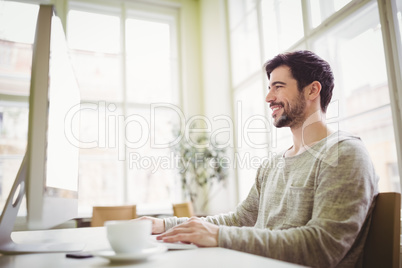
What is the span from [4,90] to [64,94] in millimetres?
3833

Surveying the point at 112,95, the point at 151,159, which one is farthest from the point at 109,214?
the point at 112,95

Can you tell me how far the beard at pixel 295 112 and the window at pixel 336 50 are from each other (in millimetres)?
1045

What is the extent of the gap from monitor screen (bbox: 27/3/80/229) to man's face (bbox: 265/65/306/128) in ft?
3.03

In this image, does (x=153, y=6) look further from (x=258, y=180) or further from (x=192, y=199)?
(x=258, y=180)

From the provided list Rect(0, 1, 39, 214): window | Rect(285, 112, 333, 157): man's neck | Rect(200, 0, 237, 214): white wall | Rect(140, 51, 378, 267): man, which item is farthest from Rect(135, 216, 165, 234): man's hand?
Rect(0, 1, 39, 214): window

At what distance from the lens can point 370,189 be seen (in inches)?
37.4

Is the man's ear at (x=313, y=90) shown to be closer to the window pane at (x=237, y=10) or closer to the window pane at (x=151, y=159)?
the window pane at (x=237, y=10)

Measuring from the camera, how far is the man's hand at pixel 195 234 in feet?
2.66

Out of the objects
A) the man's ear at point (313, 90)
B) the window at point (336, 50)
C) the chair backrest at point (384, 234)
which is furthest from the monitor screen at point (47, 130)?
the window at point (336, 50)

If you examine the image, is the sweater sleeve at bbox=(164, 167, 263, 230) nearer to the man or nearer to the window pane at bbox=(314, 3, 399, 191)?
the man

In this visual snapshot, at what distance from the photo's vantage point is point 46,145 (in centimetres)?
70

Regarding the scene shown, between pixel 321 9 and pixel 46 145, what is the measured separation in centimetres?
265

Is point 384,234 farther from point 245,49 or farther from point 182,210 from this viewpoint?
point 245,49

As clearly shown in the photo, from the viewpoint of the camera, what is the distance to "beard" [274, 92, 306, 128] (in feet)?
4.67
